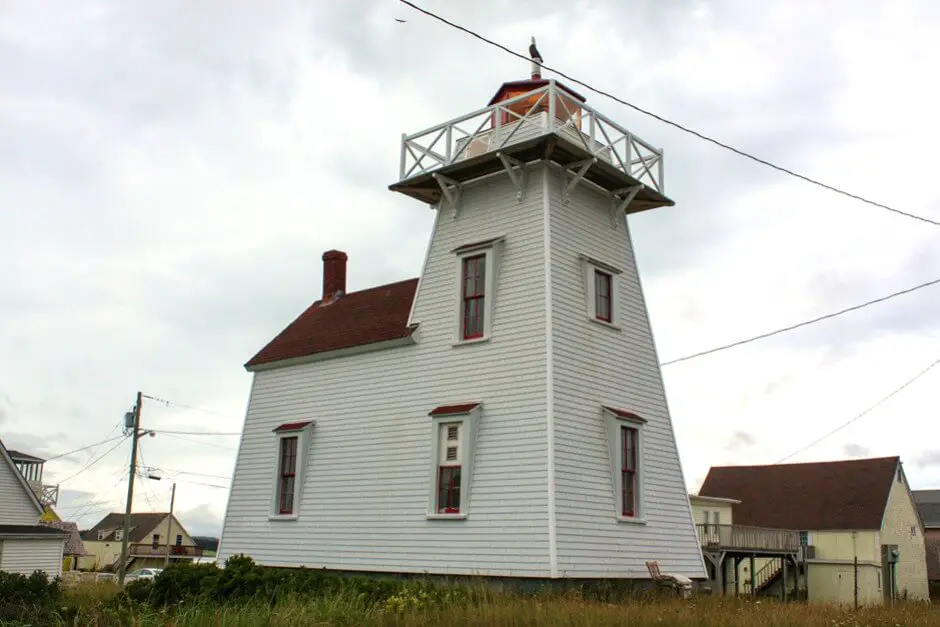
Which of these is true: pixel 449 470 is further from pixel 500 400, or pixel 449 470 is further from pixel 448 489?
pixel 500 400

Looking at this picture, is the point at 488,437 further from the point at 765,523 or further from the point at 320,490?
the point at 765,523

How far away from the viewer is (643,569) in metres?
19.5

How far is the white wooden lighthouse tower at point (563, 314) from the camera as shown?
1858 centimetres

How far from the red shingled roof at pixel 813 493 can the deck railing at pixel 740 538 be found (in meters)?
9.09

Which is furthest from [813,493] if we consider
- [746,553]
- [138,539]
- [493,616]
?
[138,539]

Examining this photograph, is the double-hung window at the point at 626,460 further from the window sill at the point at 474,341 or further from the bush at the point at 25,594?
the bush at the point at 25,594

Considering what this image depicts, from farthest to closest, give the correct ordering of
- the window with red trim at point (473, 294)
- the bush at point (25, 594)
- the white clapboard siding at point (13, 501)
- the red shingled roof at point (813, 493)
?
the red shingled roof at point (813, 493)
the white clapboard siding at point (13, 501)
the window with red trim at point (473, 294)
the bush at point (25, 594)

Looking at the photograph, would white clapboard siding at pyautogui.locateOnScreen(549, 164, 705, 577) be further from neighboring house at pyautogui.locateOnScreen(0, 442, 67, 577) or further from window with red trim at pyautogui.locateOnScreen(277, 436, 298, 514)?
neighboring house at pyautogui.locateOnScreen(0, 442, 67, 577)

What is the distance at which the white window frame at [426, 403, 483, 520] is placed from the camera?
19047 mm

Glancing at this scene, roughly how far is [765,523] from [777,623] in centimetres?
3672

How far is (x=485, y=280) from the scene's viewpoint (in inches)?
808

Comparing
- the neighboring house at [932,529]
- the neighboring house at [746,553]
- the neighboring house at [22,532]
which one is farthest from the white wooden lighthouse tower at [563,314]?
the neighboring house at [932,529]

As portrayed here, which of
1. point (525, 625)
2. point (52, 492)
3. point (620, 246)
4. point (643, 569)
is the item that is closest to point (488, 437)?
point (643, 569)

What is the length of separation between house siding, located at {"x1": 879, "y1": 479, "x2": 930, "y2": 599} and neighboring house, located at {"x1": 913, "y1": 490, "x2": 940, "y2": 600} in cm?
549
